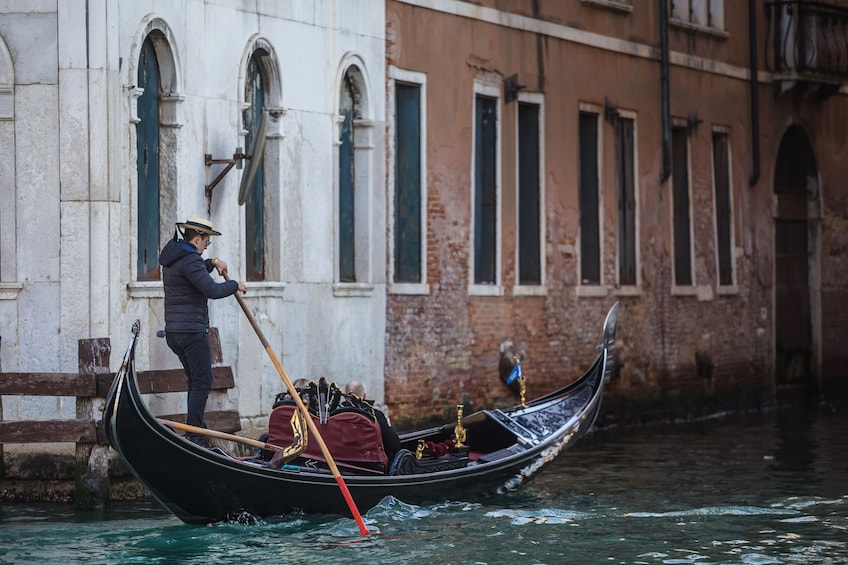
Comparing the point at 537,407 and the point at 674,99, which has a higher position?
the point at 674,99

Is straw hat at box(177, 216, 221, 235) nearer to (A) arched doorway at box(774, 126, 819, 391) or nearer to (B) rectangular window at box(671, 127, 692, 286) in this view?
(B) rectangular window at box(671, 127, 692, 286)

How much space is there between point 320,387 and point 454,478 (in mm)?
1302

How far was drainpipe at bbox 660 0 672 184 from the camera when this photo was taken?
21.7 metres

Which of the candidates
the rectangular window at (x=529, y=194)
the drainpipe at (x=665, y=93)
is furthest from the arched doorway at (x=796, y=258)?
the rectangular window at (x=529, y=194)

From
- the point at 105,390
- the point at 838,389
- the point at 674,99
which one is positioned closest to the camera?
the point at 105,390

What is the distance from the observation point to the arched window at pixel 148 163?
13945 millimetres

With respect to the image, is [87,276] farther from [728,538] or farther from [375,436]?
[728,538]

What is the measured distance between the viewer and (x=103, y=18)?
13.3 metres

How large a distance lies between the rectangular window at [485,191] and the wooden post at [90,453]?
625 cm

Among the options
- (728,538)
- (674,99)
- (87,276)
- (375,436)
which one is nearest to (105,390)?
(87,276)

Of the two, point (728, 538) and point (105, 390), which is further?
point (105, 390)

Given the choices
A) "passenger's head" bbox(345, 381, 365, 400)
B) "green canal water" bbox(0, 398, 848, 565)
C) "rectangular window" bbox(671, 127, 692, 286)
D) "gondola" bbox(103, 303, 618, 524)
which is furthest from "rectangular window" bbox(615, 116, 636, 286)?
"passenger's head" bbox(345, 381, 365, 400)

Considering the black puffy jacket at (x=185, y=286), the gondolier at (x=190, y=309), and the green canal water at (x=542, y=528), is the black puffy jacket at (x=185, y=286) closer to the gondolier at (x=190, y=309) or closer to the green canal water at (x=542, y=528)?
the gondolier at (x=190, y=309)

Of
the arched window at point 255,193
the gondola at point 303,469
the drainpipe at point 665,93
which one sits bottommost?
the gondola at point 303,469
